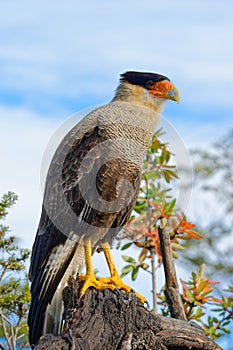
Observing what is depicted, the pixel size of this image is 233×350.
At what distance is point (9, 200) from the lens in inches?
200

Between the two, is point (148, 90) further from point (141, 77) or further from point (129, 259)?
point (129, 259)

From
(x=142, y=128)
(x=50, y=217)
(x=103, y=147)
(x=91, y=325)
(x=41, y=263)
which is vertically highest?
(x=142, y=128)

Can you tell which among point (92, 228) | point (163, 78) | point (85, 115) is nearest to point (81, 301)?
point (92, 228)

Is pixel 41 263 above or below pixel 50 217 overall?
below

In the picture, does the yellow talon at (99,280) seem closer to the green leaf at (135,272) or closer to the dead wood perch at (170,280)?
the dead wood perch at (170,280)

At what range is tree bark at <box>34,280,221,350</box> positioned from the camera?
351cm

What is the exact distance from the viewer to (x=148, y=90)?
185 inches

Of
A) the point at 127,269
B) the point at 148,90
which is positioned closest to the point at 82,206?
the point at 148,90

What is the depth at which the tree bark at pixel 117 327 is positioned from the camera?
3.51 m

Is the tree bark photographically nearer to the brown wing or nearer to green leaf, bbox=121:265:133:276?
the brown wing

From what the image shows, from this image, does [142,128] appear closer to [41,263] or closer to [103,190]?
[103,190]

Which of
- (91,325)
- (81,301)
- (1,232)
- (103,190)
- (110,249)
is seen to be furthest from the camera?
(1,232)

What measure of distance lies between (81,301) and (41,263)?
458 millimetres

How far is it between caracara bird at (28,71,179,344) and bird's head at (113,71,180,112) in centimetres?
27
